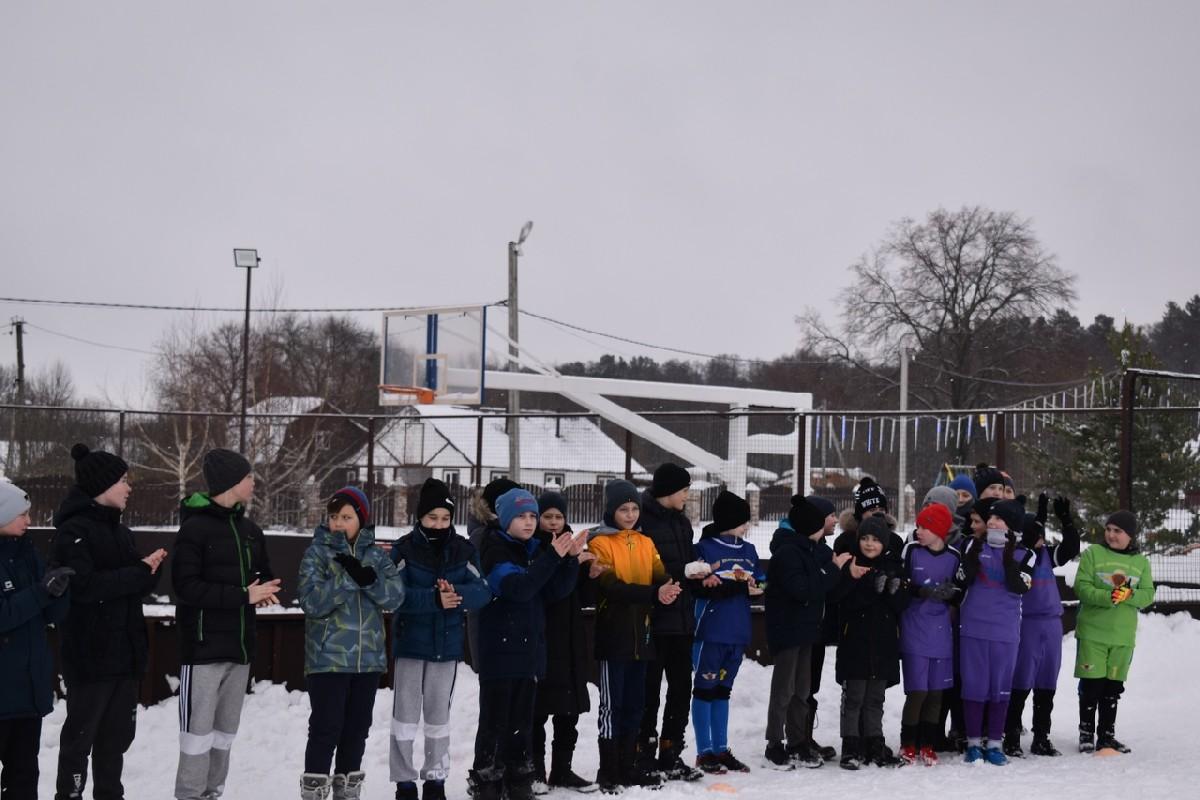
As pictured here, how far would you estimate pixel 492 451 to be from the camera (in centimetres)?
1571

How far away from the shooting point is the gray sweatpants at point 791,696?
7023 millimetres

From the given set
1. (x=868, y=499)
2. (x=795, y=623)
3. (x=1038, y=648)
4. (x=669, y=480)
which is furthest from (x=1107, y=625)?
(x=669, y=480)

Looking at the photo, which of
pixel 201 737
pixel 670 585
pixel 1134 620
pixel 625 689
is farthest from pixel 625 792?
pixel 1134 620

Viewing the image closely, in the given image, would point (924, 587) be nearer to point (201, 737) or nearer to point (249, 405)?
point (201, 737)

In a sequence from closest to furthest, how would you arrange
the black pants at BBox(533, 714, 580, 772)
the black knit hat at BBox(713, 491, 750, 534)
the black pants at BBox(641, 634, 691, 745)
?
the black pants at BBox(533, 714, 580, 772)
the black pants at BBox(641, 634, 691, 745)
the black knit hat at BBox(713, 491, 750, 534)

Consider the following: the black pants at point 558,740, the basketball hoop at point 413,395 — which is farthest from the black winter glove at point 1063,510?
the basketball hoop at point 413,395

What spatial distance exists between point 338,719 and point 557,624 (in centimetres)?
131

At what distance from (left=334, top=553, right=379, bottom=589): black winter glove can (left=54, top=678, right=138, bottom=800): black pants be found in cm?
109

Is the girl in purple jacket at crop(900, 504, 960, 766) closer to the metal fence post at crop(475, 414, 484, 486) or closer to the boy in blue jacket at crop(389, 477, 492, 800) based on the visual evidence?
the boy in blue jacket at crop(389, 477, 492, 800)

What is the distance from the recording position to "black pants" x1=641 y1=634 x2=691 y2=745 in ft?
21.8

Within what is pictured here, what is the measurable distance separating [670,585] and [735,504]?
0.77m

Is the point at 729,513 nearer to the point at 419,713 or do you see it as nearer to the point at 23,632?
the point at 419,713

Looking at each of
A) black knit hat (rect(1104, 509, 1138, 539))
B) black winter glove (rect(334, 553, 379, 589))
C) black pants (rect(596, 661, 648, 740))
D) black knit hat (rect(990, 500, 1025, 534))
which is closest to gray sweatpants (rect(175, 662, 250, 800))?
black winter glove (rect(334, 553, 379, 589))

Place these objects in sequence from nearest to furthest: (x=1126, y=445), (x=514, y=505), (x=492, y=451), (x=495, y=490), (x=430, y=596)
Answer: (x=430, y=596) < (x=514, y=505) < (x=495, y=490) < (x=1126, y=445) < (x=492, y=451)
